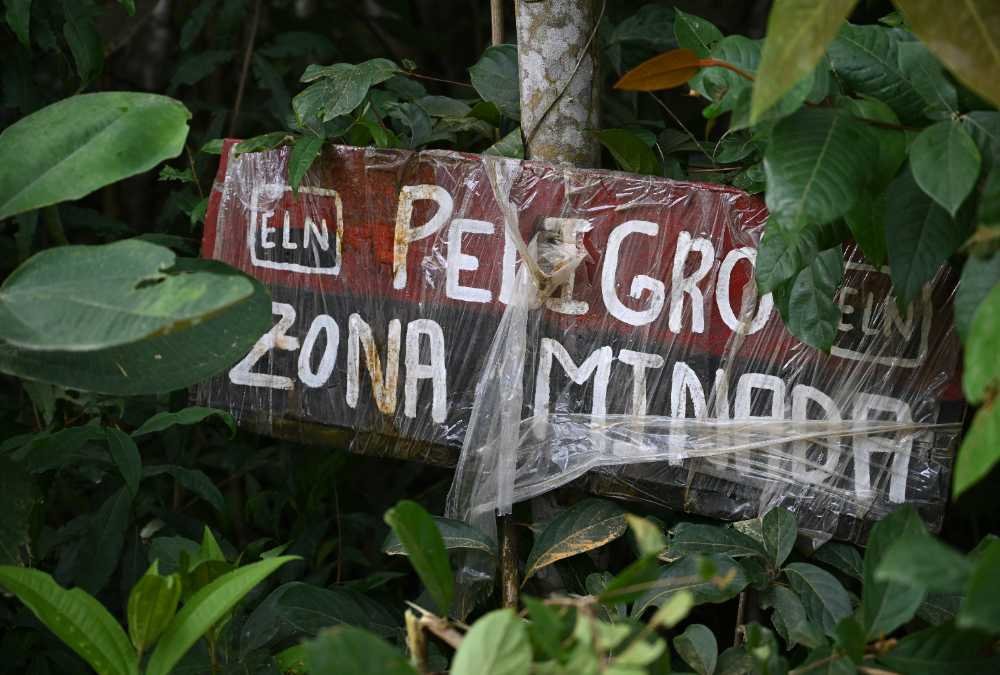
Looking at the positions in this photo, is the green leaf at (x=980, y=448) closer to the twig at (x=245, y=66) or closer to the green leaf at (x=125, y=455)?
the green leaf at (x=125, y=455)

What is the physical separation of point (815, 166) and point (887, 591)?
0.32 meters

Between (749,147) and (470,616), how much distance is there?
2.00ft

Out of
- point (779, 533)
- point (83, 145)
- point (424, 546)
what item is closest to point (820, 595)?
point (779, 533)

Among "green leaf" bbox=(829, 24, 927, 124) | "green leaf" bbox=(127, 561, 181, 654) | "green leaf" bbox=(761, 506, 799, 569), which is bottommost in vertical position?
"green leaf" bbox=(761, 506, 799, 569)

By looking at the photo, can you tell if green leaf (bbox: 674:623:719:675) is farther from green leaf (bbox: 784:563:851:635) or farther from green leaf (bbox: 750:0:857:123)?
green leaf (bbox: 750:0:857:123)

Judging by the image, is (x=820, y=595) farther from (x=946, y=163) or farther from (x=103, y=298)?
(x=103, y=298)

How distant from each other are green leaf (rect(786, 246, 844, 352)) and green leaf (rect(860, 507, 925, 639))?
0.18m

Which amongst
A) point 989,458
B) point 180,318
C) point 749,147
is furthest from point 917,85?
point 180,318

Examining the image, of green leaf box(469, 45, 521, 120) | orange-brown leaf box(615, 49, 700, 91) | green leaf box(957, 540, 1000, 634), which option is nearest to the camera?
green leaf box(957, 540, 1000, 634)

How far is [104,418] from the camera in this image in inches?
56.4

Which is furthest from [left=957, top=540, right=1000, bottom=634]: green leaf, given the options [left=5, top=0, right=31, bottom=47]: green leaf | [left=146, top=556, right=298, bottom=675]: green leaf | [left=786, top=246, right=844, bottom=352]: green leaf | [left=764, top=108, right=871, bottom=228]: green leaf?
[left=5, top=0, right=31, bottom=47]: green leaf

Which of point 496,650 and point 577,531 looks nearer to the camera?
point 496,650

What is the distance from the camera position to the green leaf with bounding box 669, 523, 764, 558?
38.6 inches

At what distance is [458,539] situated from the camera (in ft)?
3.42
